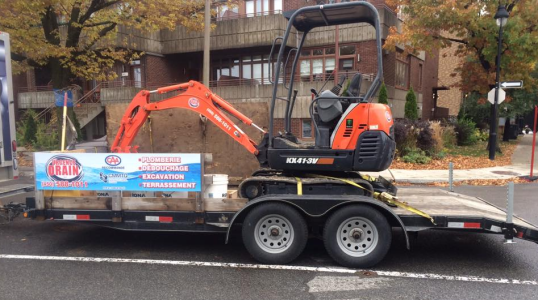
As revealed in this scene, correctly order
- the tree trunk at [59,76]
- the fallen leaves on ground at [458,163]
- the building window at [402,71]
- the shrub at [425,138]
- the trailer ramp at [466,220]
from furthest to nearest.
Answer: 1. the building window at [402,71]
2. the shrub at [425,138]
3. the tree trunk at [59,76]
4. the fallen leaves on ground at [458,163]
5. the trailer ramp at [466,220]

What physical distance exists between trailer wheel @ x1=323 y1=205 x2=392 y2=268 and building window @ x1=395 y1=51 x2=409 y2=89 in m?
19.4

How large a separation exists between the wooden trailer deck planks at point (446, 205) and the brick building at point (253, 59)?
38.6 feet

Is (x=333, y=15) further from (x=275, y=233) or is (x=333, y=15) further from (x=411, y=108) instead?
(x=411, y=108)

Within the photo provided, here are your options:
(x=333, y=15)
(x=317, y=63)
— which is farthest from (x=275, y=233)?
(x=317, y=63)

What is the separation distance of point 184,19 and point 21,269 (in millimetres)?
12350

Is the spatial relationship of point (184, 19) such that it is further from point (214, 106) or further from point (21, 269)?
point (21, 269)

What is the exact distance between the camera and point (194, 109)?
18.5ft

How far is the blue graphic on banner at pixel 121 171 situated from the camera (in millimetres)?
4723

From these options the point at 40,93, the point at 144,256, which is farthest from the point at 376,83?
the point at 40,93

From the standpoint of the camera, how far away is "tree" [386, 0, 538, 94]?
44.4 ft

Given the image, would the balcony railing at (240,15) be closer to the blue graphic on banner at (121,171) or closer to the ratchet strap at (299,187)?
the blue graphic on banner at (121,171)

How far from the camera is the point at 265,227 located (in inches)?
180

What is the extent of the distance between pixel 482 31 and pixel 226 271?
1432cm

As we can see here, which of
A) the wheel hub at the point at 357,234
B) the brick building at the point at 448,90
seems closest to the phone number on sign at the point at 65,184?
the wheel hub at the point at 357,234
